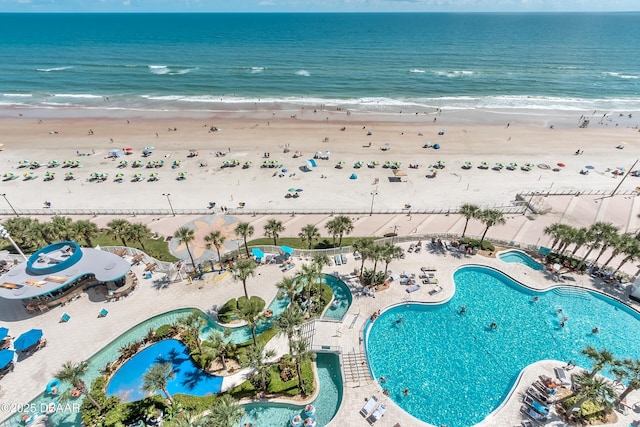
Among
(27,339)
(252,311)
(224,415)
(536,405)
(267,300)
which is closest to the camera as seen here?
(224,415)

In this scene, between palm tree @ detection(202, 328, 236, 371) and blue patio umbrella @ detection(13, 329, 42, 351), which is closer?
palm tree @ detection(202, 328, 236, 371)

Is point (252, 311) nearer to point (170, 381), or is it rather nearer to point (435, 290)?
point (170, 381)

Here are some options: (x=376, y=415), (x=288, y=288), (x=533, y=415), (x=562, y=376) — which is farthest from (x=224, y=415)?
(x=562, y=376)

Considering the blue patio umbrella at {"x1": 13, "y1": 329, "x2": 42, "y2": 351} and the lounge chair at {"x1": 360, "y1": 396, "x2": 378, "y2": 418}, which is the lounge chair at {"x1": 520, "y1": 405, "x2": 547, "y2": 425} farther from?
the blue patio umbrella at {"x1": 13, "y1": 329, "x2": 42, "y2": 351}

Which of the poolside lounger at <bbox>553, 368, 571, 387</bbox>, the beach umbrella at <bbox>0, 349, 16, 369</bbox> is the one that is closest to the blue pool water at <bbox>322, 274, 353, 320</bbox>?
the poolside lounger at <bbox>553, 368, 571, 387</bbox>

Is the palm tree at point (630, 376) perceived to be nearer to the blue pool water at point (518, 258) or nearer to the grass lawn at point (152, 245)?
the blue pool water at point (518, 258)
